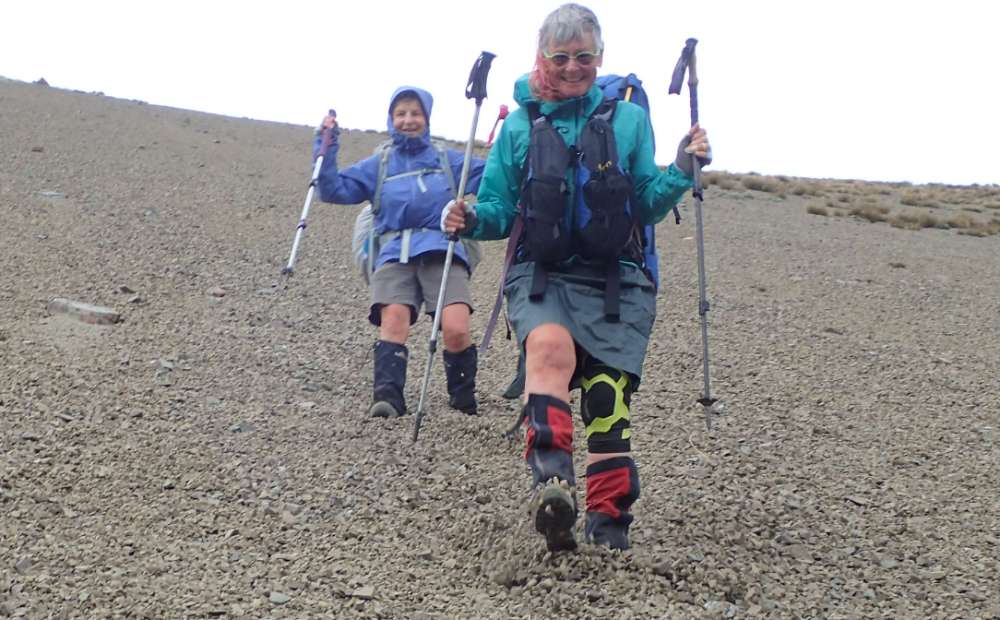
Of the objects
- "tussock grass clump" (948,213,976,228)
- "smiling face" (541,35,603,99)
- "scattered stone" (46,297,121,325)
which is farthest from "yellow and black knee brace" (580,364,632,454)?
"tussock grass clump" (948,213,976,228)

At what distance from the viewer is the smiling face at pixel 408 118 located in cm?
689

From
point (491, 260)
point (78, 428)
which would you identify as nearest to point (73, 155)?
point (491, 260)

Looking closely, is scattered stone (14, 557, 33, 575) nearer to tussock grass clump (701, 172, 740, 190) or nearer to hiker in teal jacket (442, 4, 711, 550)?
hiker in teal jacket (442, 4, 711, 550)

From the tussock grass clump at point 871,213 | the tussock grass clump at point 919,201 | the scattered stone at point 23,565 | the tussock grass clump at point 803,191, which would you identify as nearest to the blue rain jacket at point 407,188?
the scattered stone at point 23,565

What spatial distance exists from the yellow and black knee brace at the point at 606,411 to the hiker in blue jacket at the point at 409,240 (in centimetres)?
256

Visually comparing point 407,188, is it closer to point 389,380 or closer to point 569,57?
point 389,380

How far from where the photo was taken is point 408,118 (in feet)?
22.6

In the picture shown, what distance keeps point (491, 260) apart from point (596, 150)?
34.4 feet

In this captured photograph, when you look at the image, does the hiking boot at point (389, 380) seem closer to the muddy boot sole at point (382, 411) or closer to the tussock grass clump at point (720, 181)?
the muddy boot sole at point (382, 411)

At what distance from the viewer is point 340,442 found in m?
5.85

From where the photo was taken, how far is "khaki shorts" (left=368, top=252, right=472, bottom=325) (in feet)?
22.4

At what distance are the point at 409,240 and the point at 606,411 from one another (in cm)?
286

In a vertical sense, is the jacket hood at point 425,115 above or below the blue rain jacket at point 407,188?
above

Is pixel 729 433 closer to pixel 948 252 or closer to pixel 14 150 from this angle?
pixel 948 252
